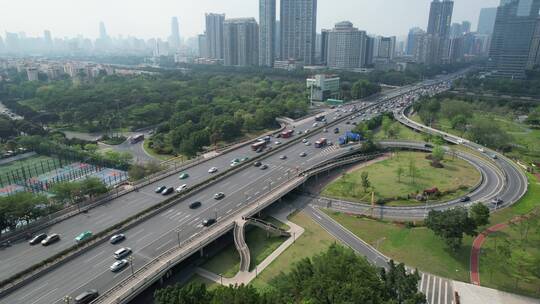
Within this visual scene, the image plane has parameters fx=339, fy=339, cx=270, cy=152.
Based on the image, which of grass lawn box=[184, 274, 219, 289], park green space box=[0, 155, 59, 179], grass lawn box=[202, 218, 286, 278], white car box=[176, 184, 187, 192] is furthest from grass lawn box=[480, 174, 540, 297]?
park green space box=[0, 155, 59, 179]

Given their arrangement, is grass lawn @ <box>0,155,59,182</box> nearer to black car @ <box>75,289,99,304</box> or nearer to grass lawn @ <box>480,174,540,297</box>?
black car @ <box>75,289,99,304</box>

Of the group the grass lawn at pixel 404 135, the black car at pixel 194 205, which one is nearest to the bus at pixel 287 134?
the grass lawn at pixel 404 135

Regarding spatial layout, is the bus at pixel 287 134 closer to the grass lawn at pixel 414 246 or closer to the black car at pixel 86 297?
the grass lawn at pixel 414 246

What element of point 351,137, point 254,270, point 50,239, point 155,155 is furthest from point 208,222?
point 351,137

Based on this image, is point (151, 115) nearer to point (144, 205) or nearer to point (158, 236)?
point (144, 205)

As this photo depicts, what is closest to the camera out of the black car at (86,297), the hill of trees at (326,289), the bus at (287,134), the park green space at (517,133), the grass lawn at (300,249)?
the hill of trees at (326,289)

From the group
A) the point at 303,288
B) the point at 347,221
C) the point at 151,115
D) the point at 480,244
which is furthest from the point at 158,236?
the point at 151,115
